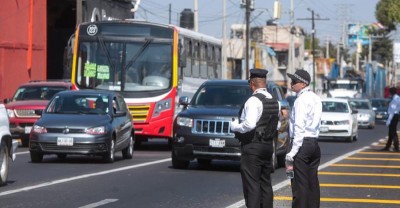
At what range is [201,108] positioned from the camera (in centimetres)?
2127

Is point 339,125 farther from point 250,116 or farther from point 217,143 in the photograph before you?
point 250,116

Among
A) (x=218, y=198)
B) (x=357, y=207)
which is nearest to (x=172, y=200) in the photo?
(x=218, y=198)

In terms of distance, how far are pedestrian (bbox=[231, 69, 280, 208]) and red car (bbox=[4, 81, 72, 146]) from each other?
15944 millimetres

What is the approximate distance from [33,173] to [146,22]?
1044 cm

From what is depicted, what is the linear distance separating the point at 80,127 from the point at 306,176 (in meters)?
10.4

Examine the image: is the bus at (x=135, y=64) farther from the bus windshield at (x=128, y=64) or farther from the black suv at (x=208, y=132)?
the black suv at (x=208, y=132)

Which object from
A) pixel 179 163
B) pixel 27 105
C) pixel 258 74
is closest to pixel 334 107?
pixel 27 105

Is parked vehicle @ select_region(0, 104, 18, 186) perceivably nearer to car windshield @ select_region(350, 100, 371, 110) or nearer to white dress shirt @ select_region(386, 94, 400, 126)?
white dress shirt @ select_region(386, 94, 400, 126)

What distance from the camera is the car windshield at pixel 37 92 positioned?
30328mm

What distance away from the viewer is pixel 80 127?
2197 cm

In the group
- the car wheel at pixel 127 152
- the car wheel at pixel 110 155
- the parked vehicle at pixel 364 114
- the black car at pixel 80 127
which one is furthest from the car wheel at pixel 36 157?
the parked vehicle at pixel 364 114

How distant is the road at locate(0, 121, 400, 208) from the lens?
15359 mm

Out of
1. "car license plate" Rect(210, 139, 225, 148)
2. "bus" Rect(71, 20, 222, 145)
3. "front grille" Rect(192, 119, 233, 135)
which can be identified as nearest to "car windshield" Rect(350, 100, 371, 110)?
"bus" Rect(71, 20, 222, 145)

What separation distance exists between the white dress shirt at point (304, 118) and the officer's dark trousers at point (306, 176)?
97mm
